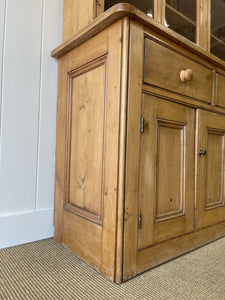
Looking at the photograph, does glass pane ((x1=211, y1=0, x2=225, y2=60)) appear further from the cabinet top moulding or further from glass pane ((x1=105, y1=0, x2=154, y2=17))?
glass pane ((x1=105, y1=0, x2=154, y2=17))

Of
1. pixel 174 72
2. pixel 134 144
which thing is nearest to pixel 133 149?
pixel 134 144

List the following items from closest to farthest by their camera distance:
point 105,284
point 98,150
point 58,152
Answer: point 105,284, point 98,150, point 58,152

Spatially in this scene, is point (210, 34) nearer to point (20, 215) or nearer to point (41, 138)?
Result: point (41, 138)

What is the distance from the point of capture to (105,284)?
72cm

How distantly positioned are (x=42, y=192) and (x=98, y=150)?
1.39 feet

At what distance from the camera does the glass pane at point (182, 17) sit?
1024 mm

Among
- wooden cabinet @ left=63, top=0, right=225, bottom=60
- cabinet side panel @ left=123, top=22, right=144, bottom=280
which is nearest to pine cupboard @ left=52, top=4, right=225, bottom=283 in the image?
cabinet side panel @ left=123, top=22, right=144, bottom=280

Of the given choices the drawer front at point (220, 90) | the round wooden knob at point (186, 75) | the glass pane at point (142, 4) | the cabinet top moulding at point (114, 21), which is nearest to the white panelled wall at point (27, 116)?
the cabinet top moulding at point (114, 21)

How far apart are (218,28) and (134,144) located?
1.01m

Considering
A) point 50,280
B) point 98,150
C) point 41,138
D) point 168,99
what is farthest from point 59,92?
point 50,280

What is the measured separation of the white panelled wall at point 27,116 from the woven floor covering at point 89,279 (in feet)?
0.51

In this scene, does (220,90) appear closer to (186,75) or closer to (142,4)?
(186,75)

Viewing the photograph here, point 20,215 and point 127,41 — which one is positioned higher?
point 127,41

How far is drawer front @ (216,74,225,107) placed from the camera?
1.12 meters
